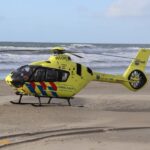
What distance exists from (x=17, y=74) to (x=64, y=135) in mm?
5017

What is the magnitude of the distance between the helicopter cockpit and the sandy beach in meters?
0.76

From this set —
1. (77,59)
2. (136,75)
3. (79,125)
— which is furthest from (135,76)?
(77,59)

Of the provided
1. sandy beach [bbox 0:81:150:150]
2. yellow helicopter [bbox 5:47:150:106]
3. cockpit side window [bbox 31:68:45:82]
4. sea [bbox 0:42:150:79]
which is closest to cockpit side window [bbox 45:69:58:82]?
yellow helicopter [bbox 5:47:150:106]

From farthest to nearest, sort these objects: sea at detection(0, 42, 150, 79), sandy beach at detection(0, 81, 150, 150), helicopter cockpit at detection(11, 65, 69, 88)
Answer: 1. sea at detection(0, 42, 150, 79)
2. helicopter cockpit at detection(11, 65, 69, 88)
3. sandy beach at detection(0, 81, 150, 150)

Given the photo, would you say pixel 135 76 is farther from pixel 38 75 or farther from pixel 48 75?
pixel 38 75

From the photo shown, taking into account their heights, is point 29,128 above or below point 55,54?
below

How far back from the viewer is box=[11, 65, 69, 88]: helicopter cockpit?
14414mm

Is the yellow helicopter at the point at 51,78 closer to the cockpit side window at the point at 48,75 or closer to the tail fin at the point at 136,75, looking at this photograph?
the cockpit side window at the point at 48,75

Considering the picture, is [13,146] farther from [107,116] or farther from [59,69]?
[59,69]

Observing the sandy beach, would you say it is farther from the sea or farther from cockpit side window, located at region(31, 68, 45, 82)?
the sea

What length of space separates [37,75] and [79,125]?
358 cm

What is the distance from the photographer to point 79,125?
1125cm

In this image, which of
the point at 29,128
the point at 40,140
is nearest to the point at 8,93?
the point at 29,128

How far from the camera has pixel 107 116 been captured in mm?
12812
